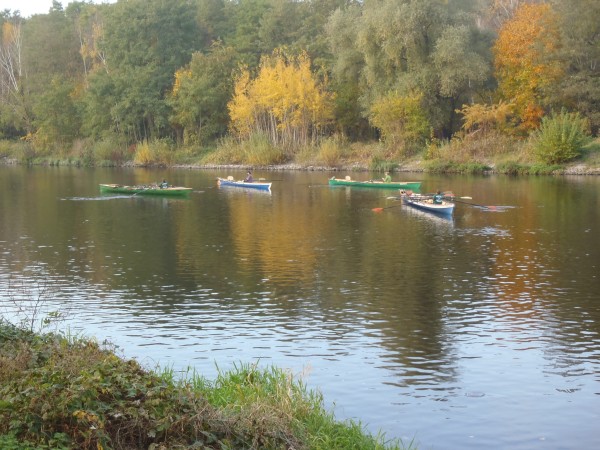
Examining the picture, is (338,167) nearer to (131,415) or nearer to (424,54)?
(424,54)

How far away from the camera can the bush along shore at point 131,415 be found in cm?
784

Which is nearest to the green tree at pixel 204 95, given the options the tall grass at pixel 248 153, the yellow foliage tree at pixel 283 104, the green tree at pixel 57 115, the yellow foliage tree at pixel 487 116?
the yellow foliage tree at pixel 283 104

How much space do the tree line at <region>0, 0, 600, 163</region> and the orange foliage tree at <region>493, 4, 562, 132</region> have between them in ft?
0.37

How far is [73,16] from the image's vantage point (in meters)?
114

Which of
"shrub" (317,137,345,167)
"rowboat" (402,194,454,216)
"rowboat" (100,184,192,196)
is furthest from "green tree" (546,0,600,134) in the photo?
"rowboat" (100,184,192,196)

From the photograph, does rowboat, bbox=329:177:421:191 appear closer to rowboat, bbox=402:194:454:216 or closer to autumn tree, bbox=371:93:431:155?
rowboat, bbox=402:194:454:216

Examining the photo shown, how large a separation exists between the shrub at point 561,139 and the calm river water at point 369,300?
17557mm

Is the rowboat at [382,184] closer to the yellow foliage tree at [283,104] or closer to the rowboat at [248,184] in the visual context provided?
the rowboat at [248,184]

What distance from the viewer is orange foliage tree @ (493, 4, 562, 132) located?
59916 millimetres

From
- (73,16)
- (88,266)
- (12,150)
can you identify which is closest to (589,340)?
(88,266)

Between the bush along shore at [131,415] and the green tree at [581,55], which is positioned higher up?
the green tree at [581,55]

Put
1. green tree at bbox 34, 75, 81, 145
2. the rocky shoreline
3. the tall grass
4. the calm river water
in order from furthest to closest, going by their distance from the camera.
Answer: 1. green tree at bbox 34, 75, 81, 145
2. the tall grass
3. the rocky shoreline
4. the calm river water

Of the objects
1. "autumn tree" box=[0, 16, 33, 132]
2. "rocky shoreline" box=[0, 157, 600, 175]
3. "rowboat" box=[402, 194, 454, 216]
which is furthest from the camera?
"autumn tree" box=[0, 16, 33, 132]

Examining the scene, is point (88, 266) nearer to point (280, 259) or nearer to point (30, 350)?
point (280, 259)
